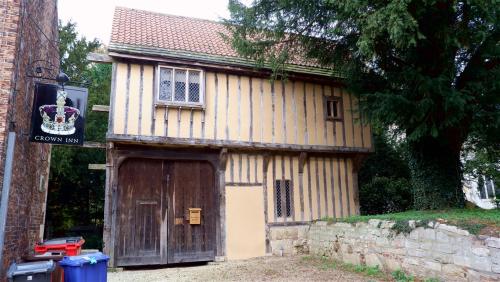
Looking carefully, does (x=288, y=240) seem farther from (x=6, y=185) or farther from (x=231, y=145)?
(x=6, y=185)

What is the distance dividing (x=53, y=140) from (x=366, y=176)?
12.0 m

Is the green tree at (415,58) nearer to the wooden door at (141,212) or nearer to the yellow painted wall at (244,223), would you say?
the yellow painted wall at (244,223)

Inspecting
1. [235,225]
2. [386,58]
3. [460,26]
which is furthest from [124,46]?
[460,26]

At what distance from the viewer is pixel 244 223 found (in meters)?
9.93

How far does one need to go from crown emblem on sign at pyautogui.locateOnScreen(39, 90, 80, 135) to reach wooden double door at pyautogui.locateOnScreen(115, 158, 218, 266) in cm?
315

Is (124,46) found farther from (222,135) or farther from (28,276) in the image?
(28,276)

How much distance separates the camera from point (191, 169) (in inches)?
390

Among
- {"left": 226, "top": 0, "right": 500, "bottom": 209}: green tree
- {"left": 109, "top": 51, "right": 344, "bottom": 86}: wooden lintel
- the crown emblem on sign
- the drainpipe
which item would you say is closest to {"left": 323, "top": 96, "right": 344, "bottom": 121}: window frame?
{"left": 109, "top": 51, "right": 344, "bottom": 86}: wooden lintel

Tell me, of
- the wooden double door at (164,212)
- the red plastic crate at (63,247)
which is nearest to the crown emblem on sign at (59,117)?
the red plastic crate at (63,247)

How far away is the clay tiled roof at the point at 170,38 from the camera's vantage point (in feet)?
30.9

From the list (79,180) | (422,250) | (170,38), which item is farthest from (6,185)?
(79,180)

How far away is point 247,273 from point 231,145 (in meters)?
3.46

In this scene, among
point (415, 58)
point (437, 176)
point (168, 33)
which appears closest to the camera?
point (415, 58)

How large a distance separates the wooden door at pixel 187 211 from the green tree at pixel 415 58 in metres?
3.55
